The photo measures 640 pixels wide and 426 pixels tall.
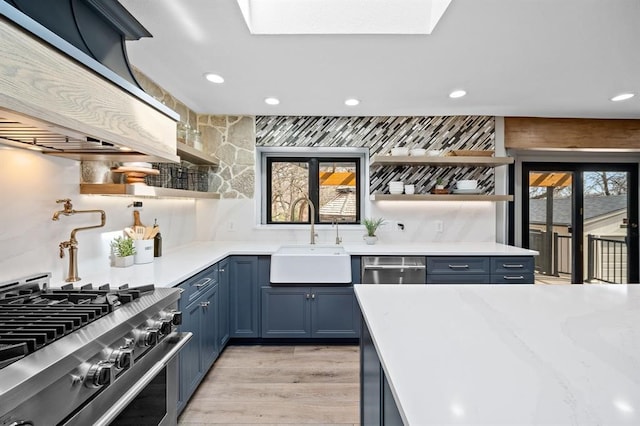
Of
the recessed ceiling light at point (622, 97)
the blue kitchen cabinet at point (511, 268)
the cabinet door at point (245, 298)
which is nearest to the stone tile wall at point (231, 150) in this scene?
the cabinet door at point (245, 298)

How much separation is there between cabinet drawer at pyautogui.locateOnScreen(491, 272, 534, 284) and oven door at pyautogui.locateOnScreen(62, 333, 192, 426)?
2572 mm

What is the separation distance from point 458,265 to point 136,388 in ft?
8.39

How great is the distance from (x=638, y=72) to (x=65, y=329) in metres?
3.67

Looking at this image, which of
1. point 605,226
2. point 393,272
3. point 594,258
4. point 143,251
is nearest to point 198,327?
point 143,251

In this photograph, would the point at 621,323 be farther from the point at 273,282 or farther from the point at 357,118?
the point at 357,118

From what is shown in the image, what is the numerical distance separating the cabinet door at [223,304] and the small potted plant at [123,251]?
66 cm

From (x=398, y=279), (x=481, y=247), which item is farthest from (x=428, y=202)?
(x=398, y=279)

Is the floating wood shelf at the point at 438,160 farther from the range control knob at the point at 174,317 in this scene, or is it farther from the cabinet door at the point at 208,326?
the range control knob at the point at 174,317

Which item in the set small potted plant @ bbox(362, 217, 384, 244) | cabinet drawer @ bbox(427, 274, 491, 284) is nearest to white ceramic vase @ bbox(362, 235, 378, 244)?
small potted plant @ bbox(362, 217, 384, 244)

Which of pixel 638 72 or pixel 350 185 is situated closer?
pixel 638 72

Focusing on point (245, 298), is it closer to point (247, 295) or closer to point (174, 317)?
point (247, 295)

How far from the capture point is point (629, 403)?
61 centimetres

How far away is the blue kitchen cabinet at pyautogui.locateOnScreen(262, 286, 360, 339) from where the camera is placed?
2.84m

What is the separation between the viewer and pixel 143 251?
218 cm
